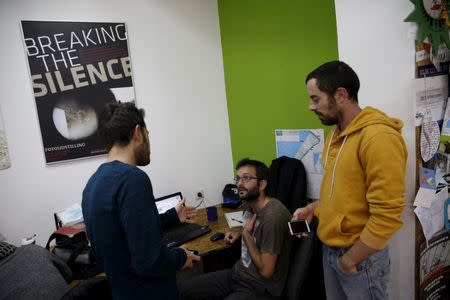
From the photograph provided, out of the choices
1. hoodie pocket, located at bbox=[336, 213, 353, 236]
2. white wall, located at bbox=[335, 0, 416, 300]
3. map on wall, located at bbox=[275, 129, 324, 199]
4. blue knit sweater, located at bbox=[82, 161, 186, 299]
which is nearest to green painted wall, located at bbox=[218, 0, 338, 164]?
map on wall, located at bbox=[275, 129, 324, 199]

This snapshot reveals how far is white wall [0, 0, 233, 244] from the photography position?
7.51 ft

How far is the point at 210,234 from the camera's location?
2.34m

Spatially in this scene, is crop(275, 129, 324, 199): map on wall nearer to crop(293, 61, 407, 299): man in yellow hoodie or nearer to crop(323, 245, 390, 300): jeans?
crop(293, 61, 407, 299): man in yellow hoodie

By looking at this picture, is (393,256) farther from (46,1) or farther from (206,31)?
(46,1)

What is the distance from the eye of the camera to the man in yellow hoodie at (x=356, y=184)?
1135 mm

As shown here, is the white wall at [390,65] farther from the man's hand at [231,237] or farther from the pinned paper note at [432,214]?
the man's hand at [231,237]

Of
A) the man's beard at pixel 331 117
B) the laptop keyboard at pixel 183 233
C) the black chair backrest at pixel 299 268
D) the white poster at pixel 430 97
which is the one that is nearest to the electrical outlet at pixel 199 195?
the laptop keyboard at pixel 183 233

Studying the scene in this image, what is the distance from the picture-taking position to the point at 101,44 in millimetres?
2543

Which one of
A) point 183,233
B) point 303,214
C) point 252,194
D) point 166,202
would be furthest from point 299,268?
point 166,202

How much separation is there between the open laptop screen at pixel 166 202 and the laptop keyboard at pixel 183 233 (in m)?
0.28

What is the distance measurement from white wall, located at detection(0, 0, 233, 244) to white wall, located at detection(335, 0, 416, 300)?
1.57m

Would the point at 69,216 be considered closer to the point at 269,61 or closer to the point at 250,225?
the point at 250,225

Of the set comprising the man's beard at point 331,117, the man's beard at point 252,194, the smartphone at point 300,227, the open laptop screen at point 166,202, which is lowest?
the open laptop screen at point 166,202

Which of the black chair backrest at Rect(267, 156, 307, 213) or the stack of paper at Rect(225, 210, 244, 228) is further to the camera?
the stack of paper at Rect(225, 210, 244, 228)
